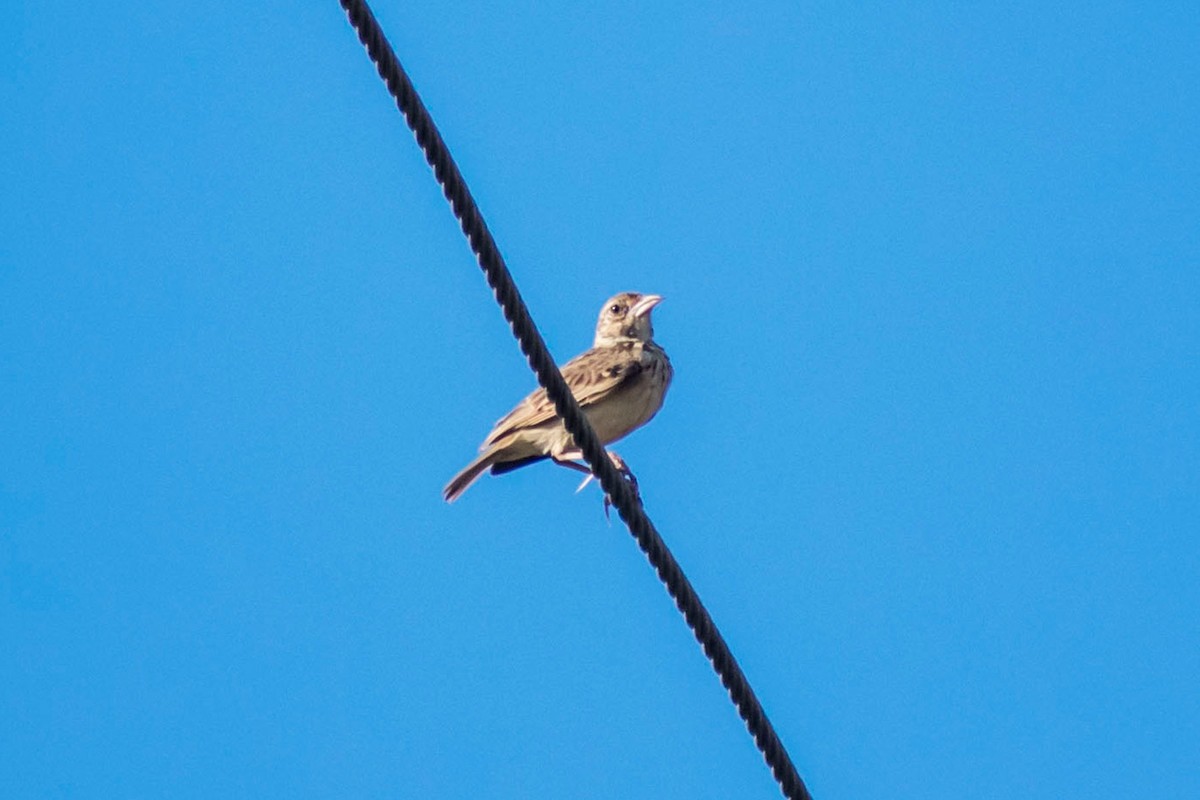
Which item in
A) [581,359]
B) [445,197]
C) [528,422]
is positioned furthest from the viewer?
[581,359]

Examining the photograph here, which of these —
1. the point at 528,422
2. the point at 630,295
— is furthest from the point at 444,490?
the point at 630,295

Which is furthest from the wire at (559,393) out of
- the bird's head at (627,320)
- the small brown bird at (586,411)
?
the bird's head at (627,320)

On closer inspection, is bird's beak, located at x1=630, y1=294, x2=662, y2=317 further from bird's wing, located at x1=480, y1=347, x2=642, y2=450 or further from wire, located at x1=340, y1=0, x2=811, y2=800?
wire, located at x1=340, y1=0, x2=811, y2=800

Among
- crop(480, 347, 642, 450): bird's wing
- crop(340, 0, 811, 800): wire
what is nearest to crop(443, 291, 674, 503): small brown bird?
crop(480, 347, 642, 450): bird's wing

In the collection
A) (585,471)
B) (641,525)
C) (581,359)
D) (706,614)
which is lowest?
(706,614)

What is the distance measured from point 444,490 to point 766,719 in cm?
412

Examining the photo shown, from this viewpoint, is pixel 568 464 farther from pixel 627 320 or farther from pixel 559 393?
pixel 559 393

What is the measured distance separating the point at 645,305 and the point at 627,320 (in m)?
0.14

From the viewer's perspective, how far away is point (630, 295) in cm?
1058

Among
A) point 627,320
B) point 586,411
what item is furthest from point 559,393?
point 627,320

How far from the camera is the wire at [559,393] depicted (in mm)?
4465

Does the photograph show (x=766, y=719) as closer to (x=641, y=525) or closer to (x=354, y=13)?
(x=641, y=525)

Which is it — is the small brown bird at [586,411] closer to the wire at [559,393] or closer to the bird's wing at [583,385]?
the bird's wing at [583,385]

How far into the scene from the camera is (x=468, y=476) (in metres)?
9.45
